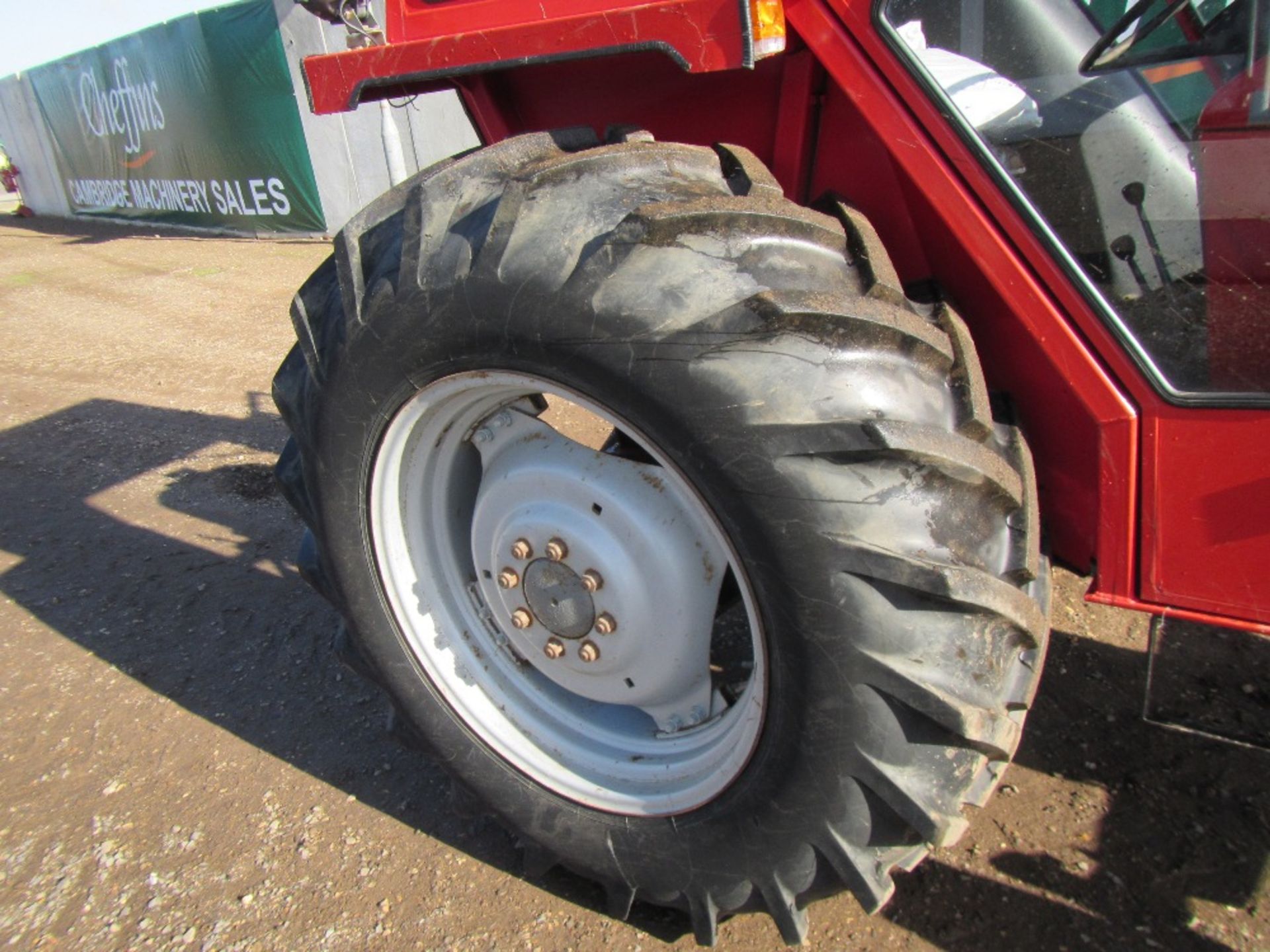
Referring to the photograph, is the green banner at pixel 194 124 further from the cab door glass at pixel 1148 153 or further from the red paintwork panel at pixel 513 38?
the cab door glass at pixel 1148 153

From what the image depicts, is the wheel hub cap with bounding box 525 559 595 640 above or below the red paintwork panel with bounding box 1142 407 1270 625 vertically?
below

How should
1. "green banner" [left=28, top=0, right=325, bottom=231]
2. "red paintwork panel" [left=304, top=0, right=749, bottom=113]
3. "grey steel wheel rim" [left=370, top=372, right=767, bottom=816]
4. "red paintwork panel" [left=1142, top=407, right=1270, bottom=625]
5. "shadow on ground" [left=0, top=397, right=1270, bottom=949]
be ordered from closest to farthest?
1. "red paintwork panel" [left=1142, top=407, right=1270, bottom=625]
2. "red paintwork panel" [left=304, top=0, right=749, bottom=113]
3. "grey steel wheel rim" [left=370, top=372, right=767, bottom=816]
4. "shadow on ground" [left=0, top=397, right=1270, bottom=949]
5. "green banner" [left=28, top=0, right=325, bottom=231]

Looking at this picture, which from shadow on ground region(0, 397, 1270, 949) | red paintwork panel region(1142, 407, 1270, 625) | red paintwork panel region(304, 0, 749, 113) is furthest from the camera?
shadow on ground region(0, 397, 1270, 949)

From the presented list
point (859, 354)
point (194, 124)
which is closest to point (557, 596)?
point (859, 354)

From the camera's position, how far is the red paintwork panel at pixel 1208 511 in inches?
48.0

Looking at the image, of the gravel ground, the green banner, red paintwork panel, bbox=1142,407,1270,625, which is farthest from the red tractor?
the green banner

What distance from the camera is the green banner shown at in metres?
10.4

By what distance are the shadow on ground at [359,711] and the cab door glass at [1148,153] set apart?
1.08m

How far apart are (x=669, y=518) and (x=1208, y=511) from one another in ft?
2.70

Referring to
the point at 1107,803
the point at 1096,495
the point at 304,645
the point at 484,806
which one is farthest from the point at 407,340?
the point at 1107,803

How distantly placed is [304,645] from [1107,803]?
214cm

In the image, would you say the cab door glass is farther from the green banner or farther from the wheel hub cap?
the green banner

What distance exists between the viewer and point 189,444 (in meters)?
4.18

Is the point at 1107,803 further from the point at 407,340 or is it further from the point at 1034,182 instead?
the point at 407,340
